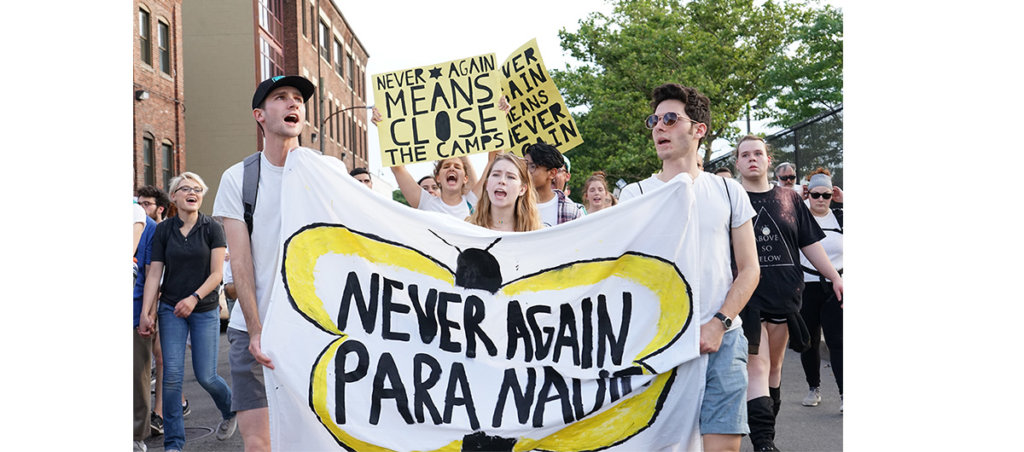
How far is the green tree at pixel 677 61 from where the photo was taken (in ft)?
111

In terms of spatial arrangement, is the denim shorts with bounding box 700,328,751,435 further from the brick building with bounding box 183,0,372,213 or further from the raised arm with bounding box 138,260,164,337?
the brick building with bounding box 183,0,372,213

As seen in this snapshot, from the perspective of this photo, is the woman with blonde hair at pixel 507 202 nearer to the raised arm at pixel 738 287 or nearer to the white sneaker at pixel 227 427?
the raised arm at pixel 738 287

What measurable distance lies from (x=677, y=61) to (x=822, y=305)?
2827 centimetres

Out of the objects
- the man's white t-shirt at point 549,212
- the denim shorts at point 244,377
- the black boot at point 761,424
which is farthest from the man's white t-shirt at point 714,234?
the man's white t-shirt at point 549,212

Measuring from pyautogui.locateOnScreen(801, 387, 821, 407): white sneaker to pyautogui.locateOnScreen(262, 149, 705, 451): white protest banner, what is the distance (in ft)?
14.3

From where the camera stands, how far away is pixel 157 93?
25.6 m

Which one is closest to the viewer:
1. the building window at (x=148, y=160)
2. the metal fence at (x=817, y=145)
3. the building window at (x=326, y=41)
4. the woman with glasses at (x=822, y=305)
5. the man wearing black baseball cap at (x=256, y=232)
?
the man wearing black baseball cap at (x=256, y=232)

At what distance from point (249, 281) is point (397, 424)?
3.32ft

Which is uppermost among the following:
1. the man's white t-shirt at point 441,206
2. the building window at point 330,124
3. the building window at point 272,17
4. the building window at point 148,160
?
the building window at point 272,17

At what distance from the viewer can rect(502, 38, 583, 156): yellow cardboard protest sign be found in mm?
8117

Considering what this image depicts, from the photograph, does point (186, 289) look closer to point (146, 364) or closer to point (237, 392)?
point (146, 364)

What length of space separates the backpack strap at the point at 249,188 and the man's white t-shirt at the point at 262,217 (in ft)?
0.05

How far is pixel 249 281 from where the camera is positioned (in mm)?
4148

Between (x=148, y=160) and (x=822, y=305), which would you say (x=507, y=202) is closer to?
(x=822, y=305)
